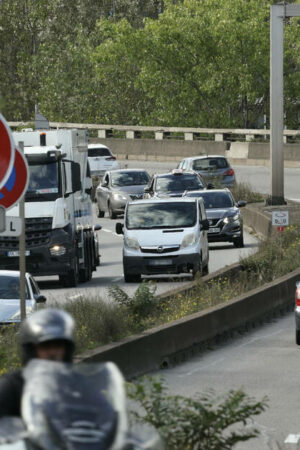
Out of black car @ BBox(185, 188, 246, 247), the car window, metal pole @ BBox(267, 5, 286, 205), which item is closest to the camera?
black car @ BBox(185, 188, 246, 247)

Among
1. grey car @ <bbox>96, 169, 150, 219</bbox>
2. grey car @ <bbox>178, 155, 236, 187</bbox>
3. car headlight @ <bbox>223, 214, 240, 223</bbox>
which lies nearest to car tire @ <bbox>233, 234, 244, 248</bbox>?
car headlight @ <bbox>223, 214, 240, 223</bbox>

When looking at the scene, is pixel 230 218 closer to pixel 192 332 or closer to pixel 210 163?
pixel 210 163

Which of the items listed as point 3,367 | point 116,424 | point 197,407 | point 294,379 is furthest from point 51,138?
point 116,424

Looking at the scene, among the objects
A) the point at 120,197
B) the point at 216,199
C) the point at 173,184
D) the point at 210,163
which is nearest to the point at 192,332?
the point at 216,199

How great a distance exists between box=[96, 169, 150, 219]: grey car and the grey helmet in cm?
3941

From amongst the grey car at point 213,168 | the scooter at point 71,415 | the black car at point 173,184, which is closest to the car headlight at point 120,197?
the grey car at point 213,168

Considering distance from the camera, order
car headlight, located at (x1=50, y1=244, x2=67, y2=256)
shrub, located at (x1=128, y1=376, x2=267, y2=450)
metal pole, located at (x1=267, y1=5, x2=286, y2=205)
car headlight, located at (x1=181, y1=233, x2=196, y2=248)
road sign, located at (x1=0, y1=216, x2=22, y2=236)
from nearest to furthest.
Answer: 1. shrub, located at (x1=128, y1=376, x2=267, y2=450)
2. road sign, located at (x1=0, y1=216, x2=22, y2=236)
3. car headlight, located at (x1=50, y1=244, x2=67, y2=256)
4. car headlight, located at (x1=181, y1=233, x2=196, y2=248)
5. metal pole, located at (x1=267, y1=5, x2=286, y2=205)

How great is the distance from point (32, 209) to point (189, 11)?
5053 centimetres

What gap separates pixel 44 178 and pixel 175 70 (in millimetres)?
48518

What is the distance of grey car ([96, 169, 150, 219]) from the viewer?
46500 mm

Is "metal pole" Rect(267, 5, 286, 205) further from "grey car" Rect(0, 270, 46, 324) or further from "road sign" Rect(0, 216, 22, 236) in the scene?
"road sign" Rect(0, 216, 22, 236)

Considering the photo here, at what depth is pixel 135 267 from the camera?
2842 cm

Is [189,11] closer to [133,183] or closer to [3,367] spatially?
→ [133,183]

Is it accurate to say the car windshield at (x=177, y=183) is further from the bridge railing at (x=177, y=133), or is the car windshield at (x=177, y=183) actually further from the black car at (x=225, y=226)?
the bridge railing at (x=177, y=133)
